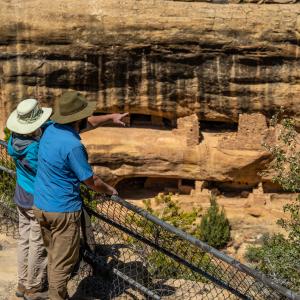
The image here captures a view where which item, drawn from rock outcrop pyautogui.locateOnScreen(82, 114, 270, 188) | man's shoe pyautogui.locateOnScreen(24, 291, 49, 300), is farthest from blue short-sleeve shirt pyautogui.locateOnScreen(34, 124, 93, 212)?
rock outcrop pyautogui.locateOnScreen(82, 114, 270, 188)

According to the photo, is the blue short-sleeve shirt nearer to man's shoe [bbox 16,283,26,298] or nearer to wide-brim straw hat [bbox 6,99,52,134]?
wide-brim straw hat [bbox 6,99,52,134]

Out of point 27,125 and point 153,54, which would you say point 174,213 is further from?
point 27,125

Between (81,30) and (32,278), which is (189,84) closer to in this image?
(81,30)

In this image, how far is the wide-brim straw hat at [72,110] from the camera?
11.7 ft

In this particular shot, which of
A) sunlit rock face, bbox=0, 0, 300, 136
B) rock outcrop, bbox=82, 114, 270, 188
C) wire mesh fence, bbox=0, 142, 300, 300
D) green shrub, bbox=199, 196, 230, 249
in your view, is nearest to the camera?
wire mesh fence, bbox=0, 142, 300, 300

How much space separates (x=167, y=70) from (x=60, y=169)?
7.95m

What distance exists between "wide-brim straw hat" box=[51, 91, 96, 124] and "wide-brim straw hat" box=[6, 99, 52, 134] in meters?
0.22

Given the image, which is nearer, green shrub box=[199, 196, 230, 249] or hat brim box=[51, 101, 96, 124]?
hat brim box=[51, 101, 96, 124]

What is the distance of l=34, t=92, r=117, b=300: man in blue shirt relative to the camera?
3480mm

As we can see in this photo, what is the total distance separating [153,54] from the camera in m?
11.0

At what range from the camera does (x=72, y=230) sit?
11.9 feet

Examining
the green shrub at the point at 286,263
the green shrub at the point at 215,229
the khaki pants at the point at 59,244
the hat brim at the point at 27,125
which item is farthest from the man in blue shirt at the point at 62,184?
the green shrub at the point at 215,229

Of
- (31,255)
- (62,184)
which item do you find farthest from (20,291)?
(62,184)

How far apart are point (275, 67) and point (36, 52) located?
4.77 meters
